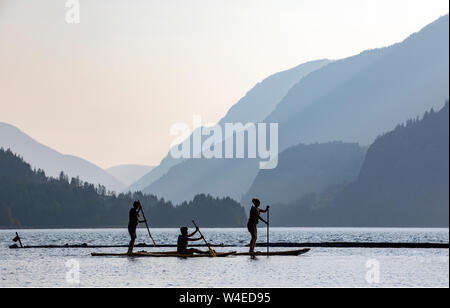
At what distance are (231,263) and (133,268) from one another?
6074mm

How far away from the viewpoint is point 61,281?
34031 mm

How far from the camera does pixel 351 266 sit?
44.0 metres
